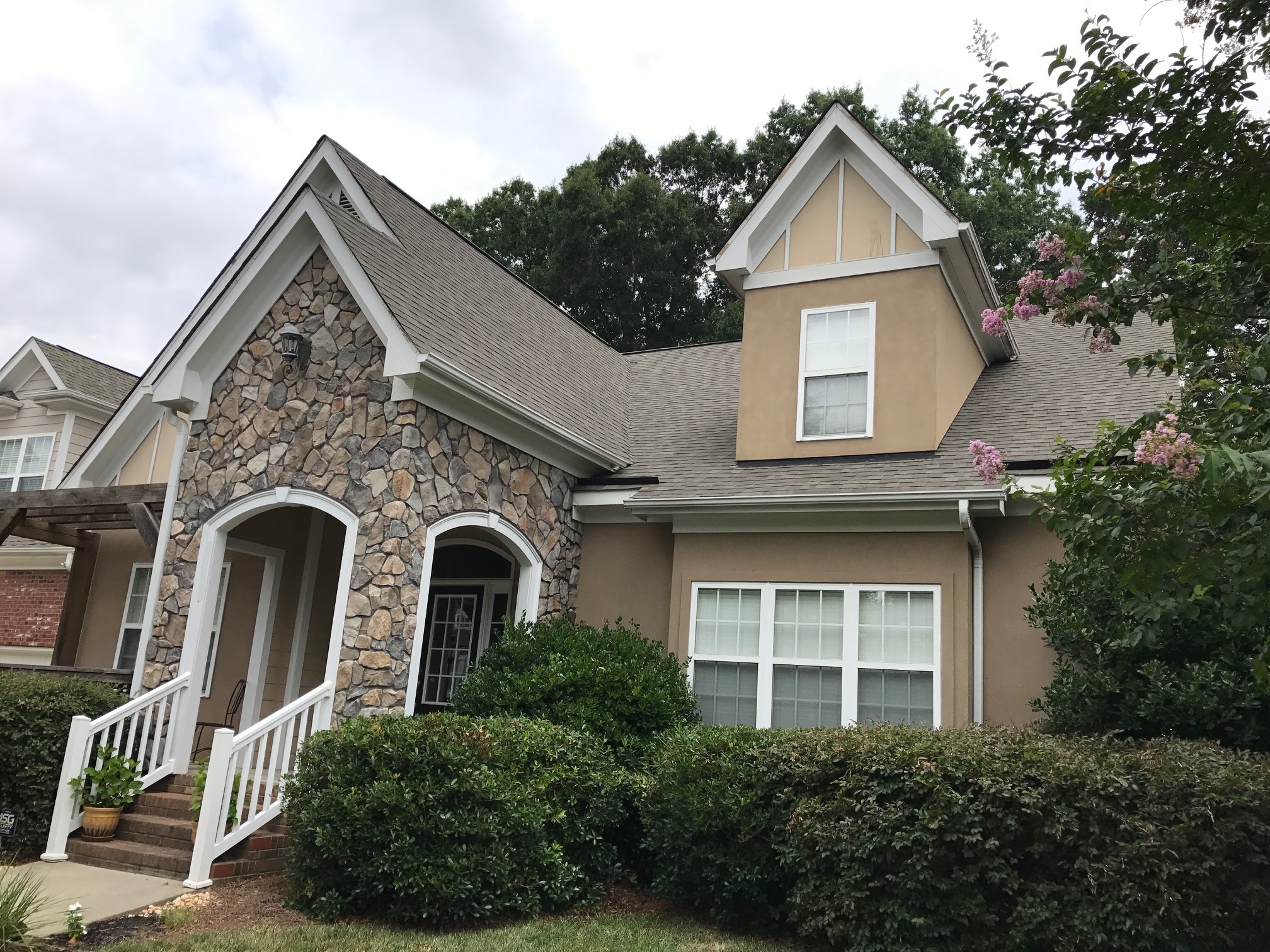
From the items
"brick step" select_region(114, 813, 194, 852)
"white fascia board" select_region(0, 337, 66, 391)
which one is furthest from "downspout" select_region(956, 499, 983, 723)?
"white fascia board" select_region(0, 337, 66, 391)

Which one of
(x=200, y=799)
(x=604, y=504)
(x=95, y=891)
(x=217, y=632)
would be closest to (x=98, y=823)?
(x=200, y=799)

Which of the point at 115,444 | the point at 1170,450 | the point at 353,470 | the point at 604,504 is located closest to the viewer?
the point at 1170,450

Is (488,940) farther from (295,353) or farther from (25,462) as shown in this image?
(25,462)

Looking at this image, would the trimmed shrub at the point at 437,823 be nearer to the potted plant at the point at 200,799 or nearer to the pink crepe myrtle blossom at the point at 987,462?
the potted plant at the point at 200,799

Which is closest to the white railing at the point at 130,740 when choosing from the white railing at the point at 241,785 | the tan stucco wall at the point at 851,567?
the white railing at the point at 241,785

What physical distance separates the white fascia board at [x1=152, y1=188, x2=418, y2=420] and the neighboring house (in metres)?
7.86

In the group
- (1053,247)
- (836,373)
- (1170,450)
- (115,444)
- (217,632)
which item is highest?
(836,373)

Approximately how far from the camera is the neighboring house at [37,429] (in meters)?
15.5

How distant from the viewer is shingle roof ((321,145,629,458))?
9297 millimetres

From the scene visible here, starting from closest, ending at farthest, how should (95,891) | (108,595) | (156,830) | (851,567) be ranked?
(95,891) < (156,830) < (851,567) < (108,595)

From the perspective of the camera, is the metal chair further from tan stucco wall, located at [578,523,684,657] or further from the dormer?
the dormer

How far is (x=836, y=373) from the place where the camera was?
1032 cm

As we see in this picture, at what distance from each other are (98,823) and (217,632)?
3934mm

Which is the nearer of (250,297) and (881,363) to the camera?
(250,297)
